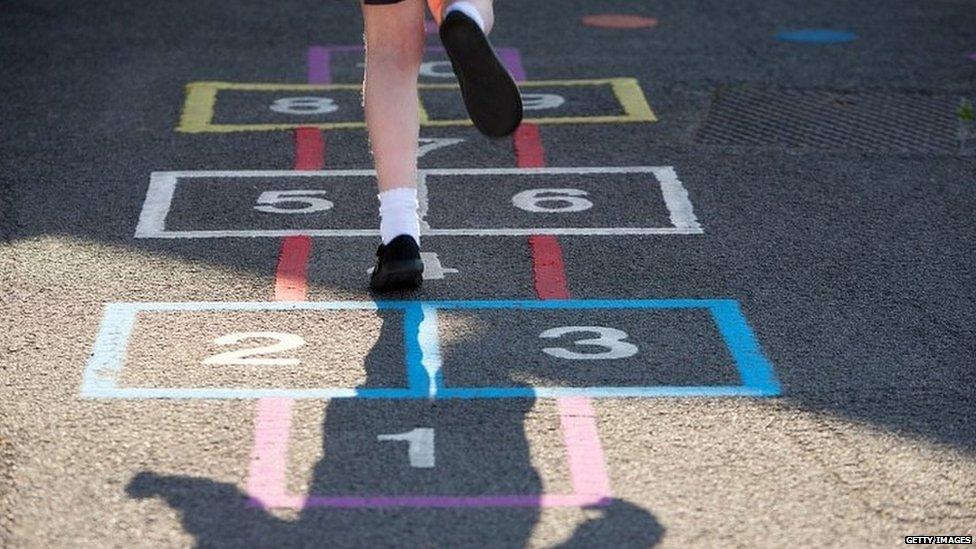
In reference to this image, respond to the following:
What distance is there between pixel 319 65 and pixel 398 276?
4.20 metres

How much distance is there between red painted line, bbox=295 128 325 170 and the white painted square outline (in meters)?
0.13

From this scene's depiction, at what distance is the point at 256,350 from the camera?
4820mm

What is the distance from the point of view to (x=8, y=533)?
142 inches

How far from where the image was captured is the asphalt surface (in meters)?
3.78

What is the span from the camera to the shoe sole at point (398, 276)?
5223 mm

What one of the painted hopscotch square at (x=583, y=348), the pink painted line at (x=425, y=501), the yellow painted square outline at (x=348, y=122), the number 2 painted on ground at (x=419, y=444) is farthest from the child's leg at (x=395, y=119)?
the yellow painted square outline at (x=348, y=122)

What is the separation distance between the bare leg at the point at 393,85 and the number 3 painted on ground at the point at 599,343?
72cm

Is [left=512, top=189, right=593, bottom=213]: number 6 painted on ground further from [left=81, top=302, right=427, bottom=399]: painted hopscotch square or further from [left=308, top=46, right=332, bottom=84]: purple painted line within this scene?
[left=308, top=46, right=332, bottom=84]: purple painted line

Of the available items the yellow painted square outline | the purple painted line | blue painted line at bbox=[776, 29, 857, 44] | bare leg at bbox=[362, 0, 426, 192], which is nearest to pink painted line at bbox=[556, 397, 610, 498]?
bare leg at bbox=[362, 0, 426, 192]

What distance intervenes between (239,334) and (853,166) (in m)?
3.29

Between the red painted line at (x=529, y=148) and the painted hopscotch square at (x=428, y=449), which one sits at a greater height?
the painted hopscotch square at (x=428, y=449)

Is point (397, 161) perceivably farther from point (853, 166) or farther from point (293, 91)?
point (293, 91)

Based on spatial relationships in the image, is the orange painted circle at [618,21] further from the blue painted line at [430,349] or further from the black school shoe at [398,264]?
the blue painted line at [430,349]

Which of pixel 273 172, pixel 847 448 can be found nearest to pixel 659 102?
pixel 273 172
